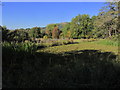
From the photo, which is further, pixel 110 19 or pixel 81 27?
pixel 81 27

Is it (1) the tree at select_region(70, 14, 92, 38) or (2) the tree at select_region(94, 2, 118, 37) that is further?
(1) the tree at select_region(70, 14, 92, 38)

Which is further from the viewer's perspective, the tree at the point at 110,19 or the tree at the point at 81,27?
the tree at the point at 81,27

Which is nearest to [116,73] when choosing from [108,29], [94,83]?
[94,83]

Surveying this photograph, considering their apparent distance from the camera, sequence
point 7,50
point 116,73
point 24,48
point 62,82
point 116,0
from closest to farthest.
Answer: point 62,82 → point 116,73 → point 116,0 → point 7,50 → point 24,48

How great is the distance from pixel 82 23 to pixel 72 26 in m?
2.60

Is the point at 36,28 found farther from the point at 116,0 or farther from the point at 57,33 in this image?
the point at 116,0

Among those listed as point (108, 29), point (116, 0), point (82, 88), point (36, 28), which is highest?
point (36, 28)

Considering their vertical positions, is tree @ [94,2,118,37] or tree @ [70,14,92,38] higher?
tree @ [70,14,92,38]

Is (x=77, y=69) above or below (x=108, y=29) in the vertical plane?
below

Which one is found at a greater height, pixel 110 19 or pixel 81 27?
pixel 81 27

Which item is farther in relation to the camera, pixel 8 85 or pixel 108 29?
pixel 108 29

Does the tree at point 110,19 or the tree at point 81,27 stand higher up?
the tree at point 81,27

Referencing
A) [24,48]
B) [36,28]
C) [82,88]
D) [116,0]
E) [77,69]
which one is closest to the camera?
[82,88]

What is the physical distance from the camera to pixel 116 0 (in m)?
3.11
